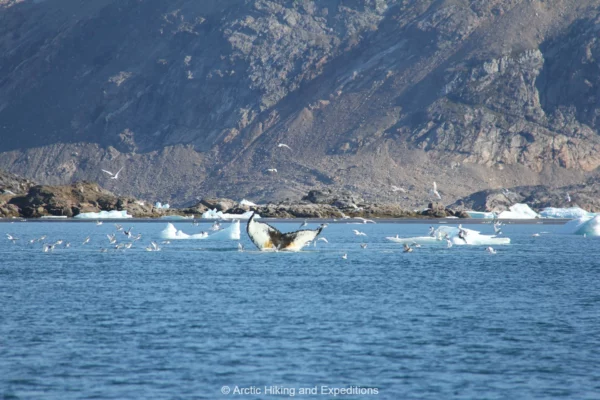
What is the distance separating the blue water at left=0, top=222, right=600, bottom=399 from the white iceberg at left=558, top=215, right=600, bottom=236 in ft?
135

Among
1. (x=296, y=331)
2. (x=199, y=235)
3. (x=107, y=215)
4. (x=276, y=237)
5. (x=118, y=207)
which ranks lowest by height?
(x=296, y=331)

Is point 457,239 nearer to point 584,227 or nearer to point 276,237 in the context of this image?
point 584,227

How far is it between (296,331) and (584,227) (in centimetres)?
7987

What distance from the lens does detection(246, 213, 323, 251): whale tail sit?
209 ft

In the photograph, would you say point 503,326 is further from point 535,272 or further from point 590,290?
point 535,272

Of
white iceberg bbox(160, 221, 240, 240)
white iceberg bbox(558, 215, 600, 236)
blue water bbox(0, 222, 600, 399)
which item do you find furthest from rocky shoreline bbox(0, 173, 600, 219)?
blue water bbox(0, 222, 600, 399)

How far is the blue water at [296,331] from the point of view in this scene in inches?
1025

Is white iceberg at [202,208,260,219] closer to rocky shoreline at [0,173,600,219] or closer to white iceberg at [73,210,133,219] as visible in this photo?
rocky shoreline at [0,173,600,219]

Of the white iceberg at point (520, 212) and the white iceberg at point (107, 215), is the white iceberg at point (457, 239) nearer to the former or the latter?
the white iceberg at point (107, 215)

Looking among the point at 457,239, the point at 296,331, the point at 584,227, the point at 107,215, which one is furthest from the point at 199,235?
the point at 107,215

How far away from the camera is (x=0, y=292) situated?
45.8 metres

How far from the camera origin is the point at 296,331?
110 ft

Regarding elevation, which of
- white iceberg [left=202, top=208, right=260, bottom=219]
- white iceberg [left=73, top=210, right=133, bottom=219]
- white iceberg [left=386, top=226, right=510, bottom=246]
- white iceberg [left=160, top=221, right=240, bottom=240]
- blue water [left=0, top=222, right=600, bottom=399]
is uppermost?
white iceberg [left=73, top=210, right=133, bottom=219]

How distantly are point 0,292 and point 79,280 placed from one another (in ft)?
22.0
